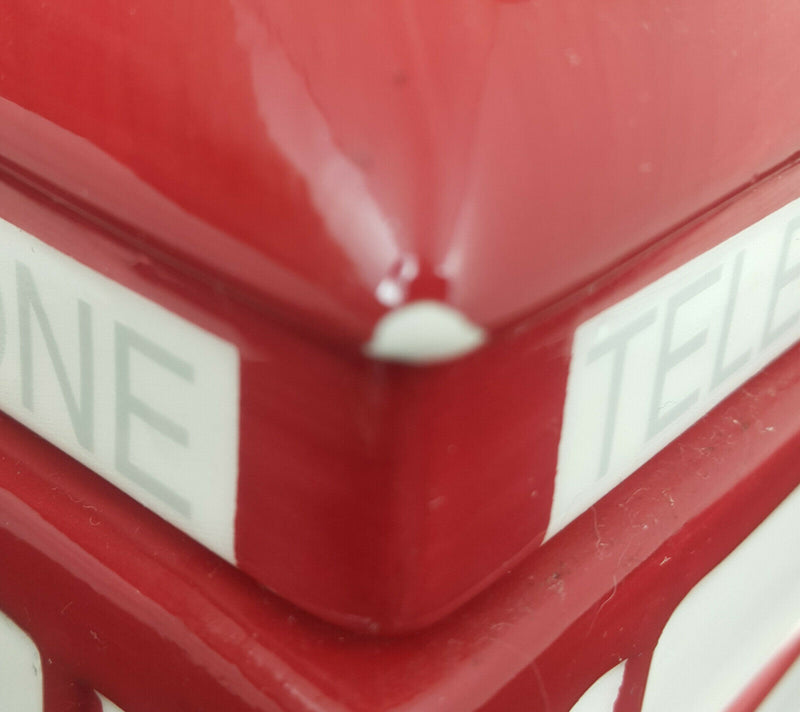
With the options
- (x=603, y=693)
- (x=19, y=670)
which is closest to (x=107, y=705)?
(x=19, y=670)

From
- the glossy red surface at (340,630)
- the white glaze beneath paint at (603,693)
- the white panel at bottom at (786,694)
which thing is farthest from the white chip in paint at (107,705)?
the white panel at bottom at (786,694)

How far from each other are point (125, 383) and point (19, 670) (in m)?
0.17

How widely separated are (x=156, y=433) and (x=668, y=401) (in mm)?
179

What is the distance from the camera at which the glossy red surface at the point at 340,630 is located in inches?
12.6

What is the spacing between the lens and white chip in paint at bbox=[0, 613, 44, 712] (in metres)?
0.41

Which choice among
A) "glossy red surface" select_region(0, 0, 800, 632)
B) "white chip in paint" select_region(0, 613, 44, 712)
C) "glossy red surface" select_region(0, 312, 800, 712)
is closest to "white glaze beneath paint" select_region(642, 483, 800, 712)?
"glossy red surface" select_region(0, 312, 800, 712)

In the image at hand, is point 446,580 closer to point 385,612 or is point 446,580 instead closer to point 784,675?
point 385,612

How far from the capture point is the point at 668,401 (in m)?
0.37

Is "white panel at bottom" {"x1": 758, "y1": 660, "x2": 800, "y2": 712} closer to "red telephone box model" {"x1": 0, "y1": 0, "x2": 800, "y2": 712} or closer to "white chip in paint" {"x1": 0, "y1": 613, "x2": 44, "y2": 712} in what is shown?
"red telephone box model" {"x1": 0, "y1": 0, "x2": 800, "y2": 712}

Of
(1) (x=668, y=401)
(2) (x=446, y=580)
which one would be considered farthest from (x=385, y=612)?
(1) (x=668, y=401)

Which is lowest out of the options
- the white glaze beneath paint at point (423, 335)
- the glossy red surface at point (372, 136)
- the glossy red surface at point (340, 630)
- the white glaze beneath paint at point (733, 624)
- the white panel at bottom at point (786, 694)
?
the white panel at bottom at point (786, 694)

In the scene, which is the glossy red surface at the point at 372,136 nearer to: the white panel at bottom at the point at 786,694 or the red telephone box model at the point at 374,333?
the red telephone box model at the point at 374,333

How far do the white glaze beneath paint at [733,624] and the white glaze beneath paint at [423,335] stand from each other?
0.73ft

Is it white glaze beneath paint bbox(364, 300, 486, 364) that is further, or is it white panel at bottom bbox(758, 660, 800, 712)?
white panel at bottom bbox(758, 660, 800, 712)
